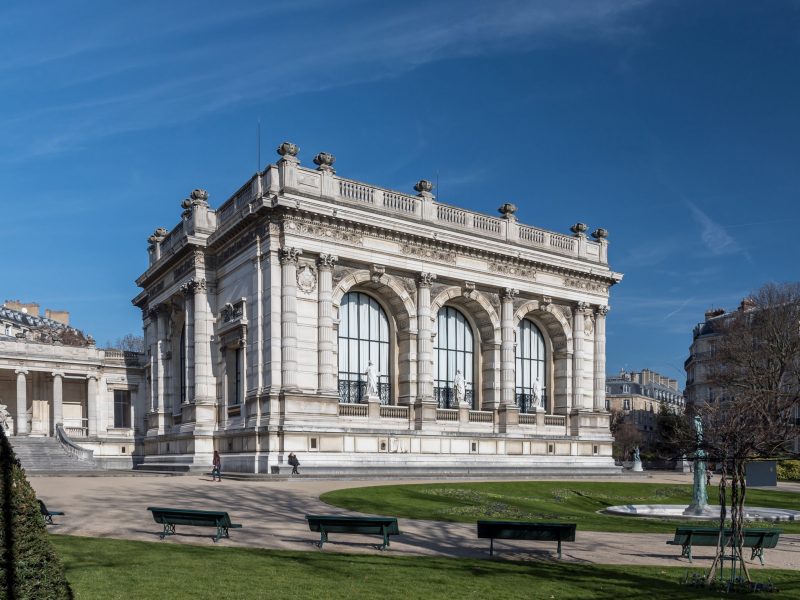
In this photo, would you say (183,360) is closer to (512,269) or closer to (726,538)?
(512,269)

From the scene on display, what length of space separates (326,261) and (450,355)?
11.5 metres

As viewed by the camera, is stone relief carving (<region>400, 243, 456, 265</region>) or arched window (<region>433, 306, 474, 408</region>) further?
arched window (<region>433, 306, 474, 408</region>)

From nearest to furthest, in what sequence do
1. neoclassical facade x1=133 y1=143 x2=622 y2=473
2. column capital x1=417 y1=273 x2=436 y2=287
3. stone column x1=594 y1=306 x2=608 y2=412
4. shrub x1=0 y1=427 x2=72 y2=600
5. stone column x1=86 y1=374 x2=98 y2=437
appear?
shrub x1=0 y1=427 x2=72 y2=600
neoclassical facade x1=133 y1=143 x2=622 y2=473
column capital x1=417 y1=273 x2=436 y2=287
stone column x1=594 y1=306 x2=608 y2=412
stone column x1=86 y1=374 x2=98 y2=437

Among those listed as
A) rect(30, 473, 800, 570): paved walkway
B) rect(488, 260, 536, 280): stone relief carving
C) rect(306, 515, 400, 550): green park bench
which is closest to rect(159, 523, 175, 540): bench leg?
rect(30, 473, 800, 570): paved walkway

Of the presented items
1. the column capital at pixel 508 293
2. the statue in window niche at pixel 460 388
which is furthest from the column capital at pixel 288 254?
the column capital at pixel 508 293

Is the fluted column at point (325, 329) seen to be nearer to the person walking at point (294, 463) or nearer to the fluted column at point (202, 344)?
the person walking at point (294, 463)

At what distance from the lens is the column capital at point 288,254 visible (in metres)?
39.8

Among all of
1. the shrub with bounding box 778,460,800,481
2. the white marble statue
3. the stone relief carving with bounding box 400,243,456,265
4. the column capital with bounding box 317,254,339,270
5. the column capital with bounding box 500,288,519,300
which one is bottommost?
the shrub with bounding box 778,460,800,481

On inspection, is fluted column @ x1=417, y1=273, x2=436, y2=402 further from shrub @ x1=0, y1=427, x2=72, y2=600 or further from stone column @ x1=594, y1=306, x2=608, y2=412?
shrub @ x1=0, y1=427, x2=72, y2=600

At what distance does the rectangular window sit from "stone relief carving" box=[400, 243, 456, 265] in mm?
27184

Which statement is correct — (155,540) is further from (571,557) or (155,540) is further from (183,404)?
(183,404)

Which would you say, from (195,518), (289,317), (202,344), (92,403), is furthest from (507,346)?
(195,518)

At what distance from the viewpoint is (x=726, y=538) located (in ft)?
53.6

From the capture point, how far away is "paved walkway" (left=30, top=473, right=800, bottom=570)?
17.2 meters
